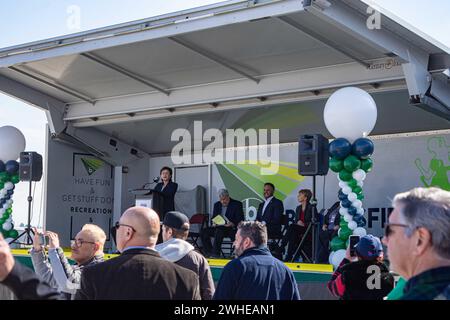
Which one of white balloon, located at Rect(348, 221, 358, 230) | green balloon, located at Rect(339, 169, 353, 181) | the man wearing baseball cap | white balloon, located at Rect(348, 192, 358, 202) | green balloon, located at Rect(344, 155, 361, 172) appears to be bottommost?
the man wearing baseball cap

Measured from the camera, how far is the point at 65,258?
163 inches

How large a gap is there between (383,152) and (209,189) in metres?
3.24

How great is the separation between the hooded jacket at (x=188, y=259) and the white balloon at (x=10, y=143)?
7568mm

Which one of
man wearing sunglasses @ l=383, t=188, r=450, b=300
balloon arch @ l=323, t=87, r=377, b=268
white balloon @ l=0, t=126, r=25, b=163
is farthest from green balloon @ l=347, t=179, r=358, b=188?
white balloon @ l=0, t=126, r=25, b=163

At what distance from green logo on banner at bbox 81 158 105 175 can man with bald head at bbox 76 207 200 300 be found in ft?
31.2

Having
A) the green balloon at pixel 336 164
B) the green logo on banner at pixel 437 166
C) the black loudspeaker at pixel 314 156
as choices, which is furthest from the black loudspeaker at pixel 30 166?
the green logo on banner at pixel 437 166

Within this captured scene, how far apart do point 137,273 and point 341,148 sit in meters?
4.83

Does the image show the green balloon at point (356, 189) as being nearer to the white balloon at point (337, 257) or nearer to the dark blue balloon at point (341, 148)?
the dark blue balloon at point (341, 148)

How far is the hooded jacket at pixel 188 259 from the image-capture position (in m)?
4.32

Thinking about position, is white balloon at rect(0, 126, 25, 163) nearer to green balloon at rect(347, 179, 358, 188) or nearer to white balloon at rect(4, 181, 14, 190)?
white balloon at rect(4, 181, 14, 190)

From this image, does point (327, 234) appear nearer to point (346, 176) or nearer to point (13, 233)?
point (346, 176)

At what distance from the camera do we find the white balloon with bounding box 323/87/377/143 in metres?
7.51
